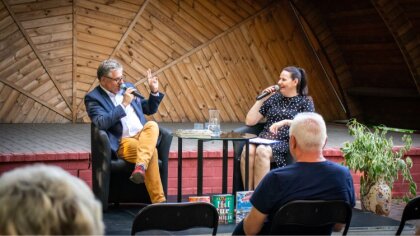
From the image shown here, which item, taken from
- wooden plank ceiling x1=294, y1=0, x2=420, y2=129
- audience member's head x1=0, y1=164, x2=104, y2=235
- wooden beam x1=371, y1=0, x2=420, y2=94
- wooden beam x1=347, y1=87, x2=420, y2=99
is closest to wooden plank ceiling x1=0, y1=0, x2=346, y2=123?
wooden plank ceiling x1=294, y1=0, x2=420, y2=129

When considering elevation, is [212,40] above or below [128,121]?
above

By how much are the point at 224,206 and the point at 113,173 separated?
3.25 ft

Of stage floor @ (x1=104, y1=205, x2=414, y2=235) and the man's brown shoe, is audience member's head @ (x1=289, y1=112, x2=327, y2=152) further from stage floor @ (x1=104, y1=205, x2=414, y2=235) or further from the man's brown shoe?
the man's brown shoe

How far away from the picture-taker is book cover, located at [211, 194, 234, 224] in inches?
259

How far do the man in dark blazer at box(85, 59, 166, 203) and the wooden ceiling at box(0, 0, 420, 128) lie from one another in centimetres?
447

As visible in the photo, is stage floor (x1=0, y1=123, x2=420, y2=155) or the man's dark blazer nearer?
the man's dark blazer

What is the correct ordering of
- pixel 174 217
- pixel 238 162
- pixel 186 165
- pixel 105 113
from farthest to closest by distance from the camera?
pixel 186 165, pixel 238 162, pixel 105 113, pixel 174 217

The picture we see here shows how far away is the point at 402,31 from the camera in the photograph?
36.9 ft

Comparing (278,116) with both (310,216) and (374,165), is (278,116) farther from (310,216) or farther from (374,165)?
(310,216)

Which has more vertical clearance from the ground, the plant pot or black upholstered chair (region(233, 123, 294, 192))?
black upholstered chair (region(233, 123, 294, 192))

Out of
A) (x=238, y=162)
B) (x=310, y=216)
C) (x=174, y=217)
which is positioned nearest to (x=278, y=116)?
(x=238, y=162)

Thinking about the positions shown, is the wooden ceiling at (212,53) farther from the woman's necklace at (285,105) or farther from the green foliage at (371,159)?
the woman's necklace at (285,105)

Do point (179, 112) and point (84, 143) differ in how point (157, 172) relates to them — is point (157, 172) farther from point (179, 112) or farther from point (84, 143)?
point (179, 112)

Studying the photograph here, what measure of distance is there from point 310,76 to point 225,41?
1.67m
